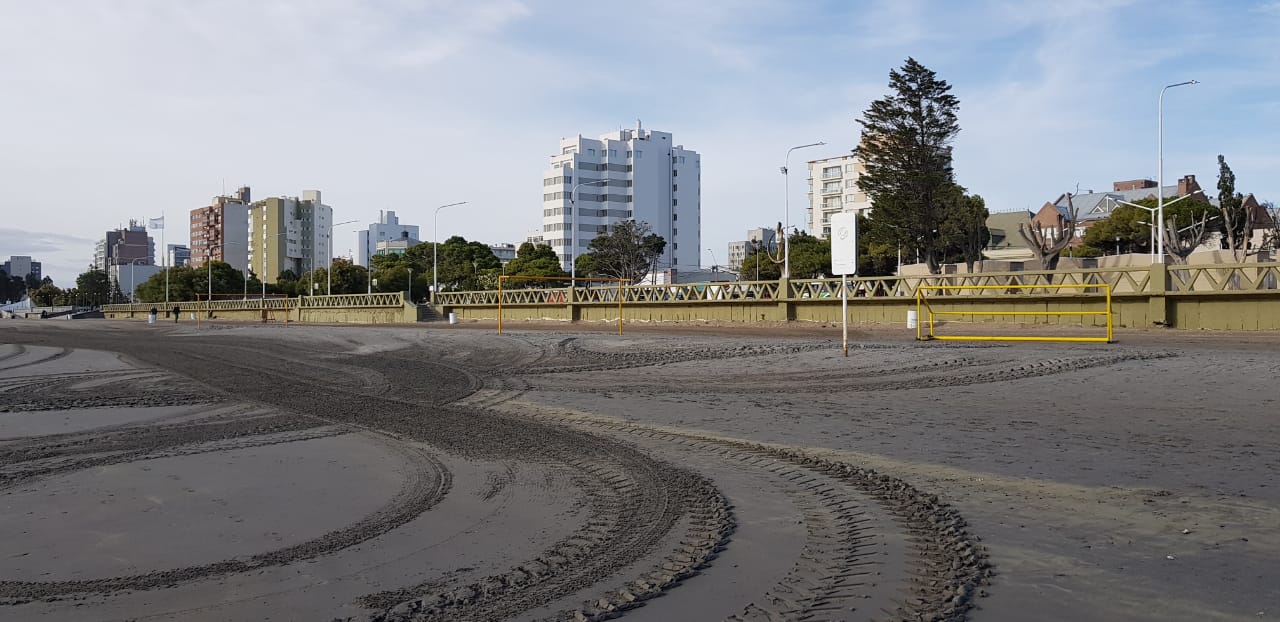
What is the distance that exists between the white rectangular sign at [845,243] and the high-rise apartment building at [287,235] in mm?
151876

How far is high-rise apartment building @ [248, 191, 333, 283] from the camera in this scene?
161375mm

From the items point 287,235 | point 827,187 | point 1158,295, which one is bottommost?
point 1158,295

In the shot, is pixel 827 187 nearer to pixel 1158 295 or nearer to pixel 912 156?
pixel 912 156

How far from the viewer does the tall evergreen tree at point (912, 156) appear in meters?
52.7

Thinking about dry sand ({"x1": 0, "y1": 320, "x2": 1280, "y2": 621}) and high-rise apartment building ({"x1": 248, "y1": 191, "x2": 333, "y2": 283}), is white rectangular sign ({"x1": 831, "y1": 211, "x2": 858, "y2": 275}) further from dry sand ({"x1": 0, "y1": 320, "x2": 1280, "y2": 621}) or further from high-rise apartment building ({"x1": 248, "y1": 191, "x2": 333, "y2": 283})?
high-rise apartment building ({"x1": 248, "y1": 191, "x2": 333, "y2": 283})

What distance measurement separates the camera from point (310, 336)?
31.5m


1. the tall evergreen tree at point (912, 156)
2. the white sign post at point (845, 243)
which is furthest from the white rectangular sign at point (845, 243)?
the tall evergreen tree at point (912, 156)

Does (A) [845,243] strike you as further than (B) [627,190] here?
No

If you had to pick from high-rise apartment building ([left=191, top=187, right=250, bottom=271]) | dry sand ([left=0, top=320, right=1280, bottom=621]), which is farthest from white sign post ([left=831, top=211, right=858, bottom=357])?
high-rise apartment building ([left=191, top=187, right=250, bottom=271])

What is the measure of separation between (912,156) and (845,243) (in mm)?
38738

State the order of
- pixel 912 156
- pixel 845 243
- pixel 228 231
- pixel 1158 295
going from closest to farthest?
pixel 845 243, pixel 1158 295, pixel 912 156, pixel 228 231

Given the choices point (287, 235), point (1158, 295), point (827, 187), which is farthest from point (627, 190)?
point (1158, 295)

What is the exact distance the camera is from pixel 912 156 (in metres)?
52.7

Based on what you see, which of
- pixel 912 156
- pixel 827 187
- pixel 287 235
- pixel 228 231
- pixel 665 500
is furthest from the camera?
pixel 228 231
